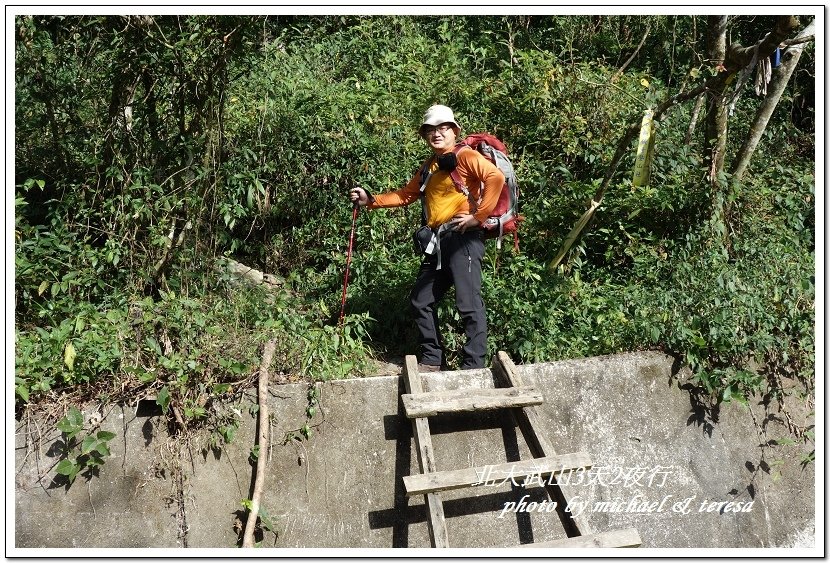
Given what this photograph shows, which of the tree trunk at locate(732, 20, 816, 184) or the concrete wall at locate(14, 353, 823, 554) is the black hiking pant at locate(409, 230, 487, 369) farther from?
the tree trunk at locate(732, 20, 816, 184)

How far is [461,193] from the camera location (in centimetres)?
525

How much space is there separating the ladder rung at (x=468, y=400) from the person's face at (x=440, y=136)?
1.59 meters

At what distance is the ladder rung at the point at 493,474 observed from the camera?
4.33 meters

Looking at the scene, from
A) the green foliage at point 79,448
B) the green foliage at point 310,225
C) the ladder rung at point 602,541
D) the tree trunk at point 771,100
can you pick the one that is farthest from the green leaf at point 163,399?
the tree trunk at point 771,100

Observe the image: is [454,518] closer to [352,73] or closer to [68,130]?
[68,130]

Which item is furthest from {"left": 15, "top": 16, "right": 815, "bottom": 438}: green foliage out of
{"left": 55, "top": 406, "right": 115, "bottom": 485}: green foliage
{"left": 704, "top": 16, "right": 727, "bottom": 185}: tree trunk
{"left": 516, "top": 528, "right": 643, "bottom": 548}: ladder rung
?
{"left": 516, "top": 528, "right": 643, "bottom": 548}: ladder rung

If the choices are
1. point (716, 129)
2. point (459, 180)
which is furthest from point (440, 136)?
point (716, 129)

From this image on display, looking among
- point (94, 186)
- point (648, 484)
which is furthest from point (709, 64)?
point (94, 186)

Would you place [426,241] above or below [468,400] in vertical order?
above

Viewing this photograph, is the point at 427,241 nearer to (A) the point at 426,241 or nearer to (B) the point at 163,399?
(A) the point at 426,241

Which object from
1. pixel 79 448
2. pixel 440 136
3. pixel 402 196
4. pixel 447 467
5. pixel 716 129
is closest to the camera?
pixel 79 448

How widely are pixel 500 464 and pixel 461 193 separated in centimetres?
180

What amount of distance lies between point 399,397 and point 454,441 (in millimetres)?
446

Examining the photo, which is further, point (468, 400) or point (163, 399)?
point (468, 400)
